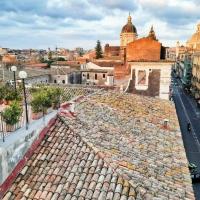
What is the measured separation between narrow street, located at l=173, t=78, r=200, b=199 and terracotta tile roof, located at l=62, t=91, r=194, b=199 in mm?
7791

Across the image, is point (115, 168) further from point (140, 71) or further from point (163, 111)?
point (140, 71)

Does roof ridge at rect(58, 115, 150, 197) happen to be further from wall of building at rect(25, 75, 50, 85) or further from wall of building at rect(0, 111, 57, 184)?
wall of building at rect(25, 75, 50, 85)

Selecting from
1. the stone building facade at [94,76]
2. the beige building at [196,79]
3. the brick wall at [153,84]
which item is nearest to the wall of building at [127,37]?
the stone building facade at [94,76]

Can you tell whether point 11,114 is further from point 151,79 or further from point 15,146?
point 151,79

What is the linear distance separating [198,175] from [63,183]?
16.6 metres

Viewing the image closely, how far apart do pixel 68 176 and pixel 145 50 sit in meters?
25.2

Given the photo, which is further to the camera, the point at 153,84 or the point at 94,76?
the point at 94,76

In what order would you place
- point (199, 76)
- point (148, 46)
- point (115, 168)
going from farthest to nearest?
point (199, 76), point (148, 46), point (115, 168)

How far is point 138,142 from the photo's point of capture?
1148 centimetres

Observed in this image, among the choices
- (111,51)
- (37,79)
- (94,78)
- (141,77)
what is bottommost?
(94,78)

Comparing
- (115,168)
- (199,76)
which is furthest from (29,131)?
(199,76)

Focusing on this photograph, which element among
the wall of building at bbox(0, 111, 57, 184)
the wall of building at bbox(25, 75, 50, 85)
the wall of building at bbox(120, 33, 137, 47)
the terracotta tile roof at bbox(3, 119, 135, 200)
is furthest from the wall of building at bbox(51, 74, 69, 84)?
the terracotta tile roof at bbox(3, 119, 135, 200)

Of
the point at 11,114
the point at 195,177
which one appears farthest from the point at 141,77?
the point at 11,114

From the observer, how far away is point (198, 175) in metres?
22.2
